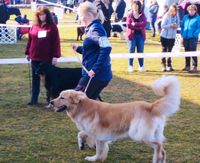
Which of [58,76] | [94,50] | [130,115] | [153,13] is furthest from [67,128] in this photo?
[153,13]

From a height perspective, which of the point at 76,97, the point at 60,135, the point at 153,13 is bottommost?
the point at 60,135

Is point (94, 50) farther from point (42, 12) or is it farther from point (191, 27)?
point (191, 27)

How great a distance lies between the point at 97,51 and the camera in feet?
18.2

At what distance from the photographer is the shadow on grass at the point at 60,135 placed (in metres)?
5.48

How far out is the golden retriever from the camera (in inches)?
189

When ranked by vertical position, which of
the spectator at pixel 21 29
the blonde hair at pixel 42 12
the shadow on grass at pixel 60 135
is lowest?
the shadow on grass at pixel 60 135

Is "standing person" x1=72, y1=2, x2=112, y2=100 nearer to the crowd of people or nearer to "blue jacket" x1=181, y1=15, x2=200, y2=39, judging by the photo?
the crowd of people

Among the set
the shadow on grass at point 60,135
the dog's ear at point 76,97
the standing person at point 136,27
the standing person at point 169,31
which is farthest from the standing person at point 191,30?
the dog's ear at point 76,97

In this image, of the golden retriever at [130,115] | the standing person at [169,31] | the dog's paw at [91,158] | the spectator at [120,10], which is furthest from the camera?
the spectator at [120,10]

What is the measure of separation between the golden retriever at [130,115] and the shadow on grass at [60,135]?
58 cm

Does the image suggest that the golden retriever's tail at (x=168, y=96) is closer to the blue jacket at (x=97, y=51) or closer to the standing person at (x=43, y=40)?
the blue jacket at (x=97, y=51)

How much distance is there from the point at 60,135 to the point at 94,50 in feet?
5.10

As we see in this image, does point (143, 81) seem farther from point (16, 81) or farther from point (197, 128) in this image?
point (197, 128)

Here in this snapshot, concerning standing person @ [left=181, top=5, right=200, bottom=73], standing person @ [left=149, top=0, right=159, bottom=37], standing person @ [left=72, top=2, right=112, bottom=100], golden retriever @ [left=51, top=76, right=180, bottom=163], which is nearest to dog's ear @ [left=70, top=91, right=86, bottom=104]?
golden retriever @ [left=51, top=76, right=180, bottom=163]
